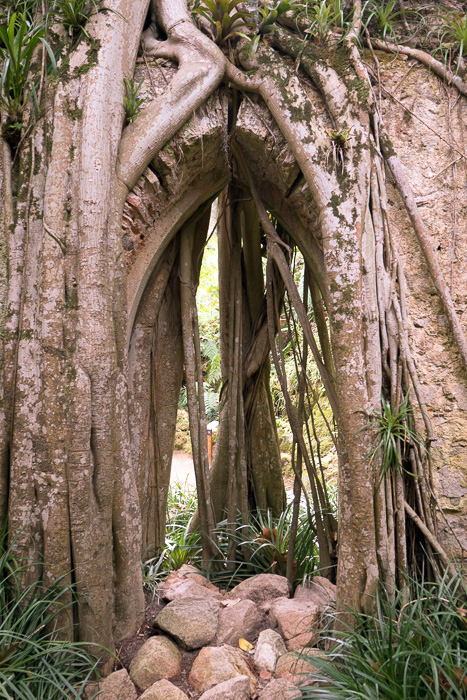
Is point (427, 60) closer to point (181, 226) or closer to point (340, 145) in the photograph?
point (340, 145)

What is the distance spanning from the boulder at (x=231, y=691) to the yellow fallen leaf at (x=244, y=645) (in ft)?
0.96

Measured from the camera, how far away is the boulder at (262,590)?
2.57 m

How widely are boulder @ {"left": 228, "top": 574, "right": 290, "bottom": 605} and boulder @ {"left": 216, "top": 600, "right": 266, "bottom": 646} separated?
0.16 metres

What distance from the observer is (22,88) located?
2250mm

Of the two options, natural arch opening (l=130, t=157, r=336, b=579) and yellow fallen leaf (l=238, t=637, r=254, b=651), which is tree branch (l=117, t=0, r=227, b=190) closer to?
natural arch opening (l=130, t=157, r=336, b=579)

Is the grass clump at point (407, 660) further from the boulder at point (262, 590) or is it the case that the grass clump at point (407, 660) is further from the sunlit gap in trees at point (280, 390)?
the sunlit gap in trees at point (280, 390)

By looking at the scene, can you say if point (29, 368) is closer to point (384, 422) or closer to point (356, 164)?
point (384, 422)

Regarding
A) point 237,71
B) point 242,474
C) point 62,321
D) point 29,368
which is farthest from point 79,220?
point 242,474

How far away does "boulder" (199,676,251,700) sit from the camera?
1.84 metres

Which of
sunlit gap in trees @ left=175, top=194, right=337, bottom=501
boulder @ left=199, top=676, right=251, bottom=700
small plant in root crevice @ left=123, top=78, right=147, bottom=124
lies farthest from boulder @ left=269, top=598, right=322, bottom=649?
small plant in root crevice @ left=123, top=78, right=147, bottom=124

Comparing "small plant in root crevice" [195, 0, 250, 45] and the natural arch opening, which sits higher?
"small plant in root crevice" [195, 0, 250, 45]

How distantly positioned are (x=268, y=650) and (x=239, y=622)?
19cm

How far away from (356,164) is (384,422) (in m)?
1.16

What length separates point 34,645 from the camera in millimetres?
1712
